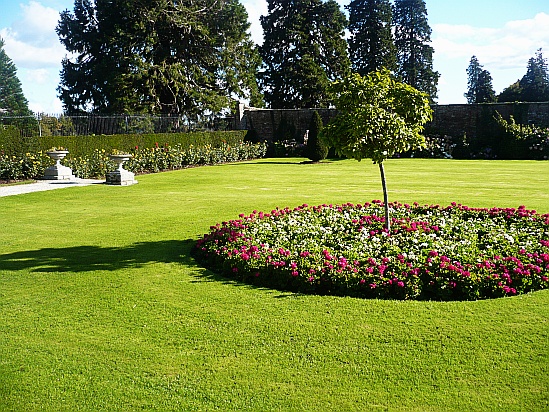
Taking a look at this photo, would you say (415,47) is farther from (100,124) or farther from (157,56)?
(100,124)

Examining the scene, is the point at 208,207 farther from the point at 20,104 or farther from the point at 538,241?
the point at 20,104

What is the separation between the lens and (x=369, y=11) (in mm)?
43719

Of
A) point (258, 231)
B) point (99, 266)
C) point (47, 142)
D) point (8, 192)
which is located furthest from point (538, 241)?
point (47, 142)

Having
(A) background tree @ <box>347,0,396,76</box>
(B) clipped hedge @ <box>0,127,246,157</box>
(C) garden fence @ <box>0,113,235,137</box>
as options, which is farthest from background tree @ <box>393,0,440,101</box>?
(B) clipped hedge @ <box>0,127,246,157</box>

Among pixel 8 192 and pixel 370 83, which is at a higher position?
pixel 370 83

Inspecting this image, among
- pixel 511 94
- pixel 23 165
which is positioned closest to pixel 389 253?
pixel 23 165

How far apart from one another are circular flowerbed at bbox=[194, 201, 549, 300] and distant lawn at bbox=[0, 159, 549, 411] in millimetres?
216

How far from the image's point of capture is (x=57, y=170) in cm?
1688

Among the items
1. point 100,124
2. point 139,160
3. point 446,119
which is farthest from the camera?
point 446,119

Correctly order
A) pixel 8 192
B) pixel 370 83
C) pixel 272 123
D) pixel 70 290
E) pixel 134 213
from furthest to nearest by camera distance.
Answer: pixel 272 123 → pixel 8 192 → pixel 134 213 → pixel 370 83 → pixel 70 290

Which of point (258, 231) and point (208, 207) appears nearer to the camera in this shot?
point (258, 231)

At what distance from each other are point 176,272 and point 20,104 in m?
47.8

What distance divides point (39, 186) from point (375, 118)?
37.0 ft

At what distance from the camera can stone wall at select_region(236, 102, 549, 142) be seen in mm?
27469
